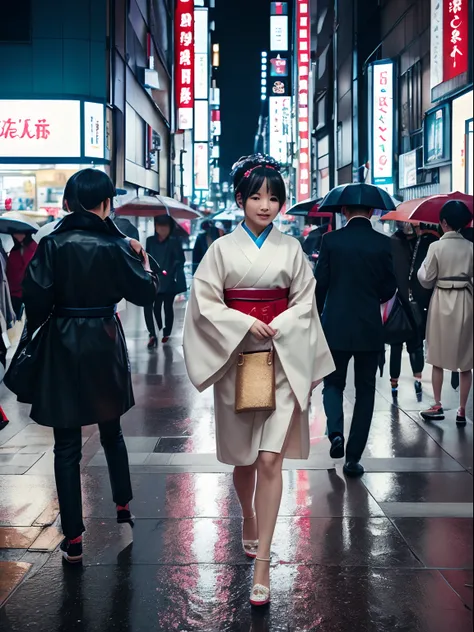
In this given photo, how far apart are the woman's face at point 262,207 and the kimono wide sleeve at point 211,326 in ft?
0.76

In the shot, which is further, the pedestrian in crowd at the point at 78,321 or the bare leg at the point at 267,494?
the pedestrian in crowd at the point at 78,321

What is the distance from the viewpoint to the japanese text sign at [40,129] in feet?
56.9

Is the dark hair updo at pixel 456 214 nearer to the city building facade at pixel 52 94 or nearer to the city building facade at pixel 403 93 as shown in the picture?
the city building facade at pixel 403 93

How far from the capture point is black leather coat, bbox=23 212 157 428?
14.0ft

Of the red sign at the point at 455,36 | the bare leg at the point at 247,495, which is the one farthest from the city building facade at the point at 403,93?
the bare leg at the point at 247,495

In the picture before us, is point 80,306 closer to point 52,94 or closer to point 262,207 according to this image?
point 262,207

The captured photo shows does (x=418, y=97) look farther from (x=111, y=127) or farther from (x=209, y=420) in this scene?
(x=209, y=420)

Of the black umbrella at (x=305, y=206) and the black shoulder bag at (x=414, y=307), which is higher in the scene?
the black umbrella at (x=305, y=206)

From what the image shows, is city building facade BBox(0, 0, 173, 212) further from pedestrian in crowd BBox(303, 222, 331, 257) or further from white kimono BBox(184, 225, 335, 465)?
white kimono BBox(184, 225, 335, 465)

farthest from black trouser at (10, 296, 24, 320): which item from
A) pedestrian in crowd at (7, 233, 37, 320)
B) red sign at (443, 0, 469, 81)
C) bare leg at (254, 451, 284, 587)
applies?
bare leg at (254, 451, 284, 587)

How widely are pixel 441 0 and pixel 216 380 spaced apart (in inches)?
422

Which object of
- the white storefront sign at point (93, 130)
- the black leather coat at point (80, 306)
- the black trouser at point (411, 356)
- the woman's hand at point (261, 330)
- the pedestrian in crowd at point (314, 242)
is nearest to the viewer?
the woman's hand at point (261, 330)

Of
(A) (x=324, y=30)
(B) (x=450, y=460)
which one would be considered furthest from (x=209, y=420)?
(A) (x=324, y=30)

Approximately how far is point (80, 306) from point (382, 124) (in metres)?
16.0
